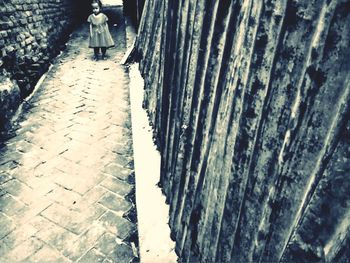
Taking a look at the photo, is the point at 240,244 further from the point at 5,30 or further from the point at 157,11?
the point at 5,30

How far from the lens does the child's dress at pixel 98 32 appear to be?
779 centimetres

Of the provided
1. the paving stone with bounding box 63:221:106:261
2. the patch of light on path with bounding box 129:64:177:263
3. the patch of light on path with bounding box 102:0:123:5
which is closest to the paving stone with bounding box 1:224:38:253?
the paving stone with bounding box 63:221:106:261

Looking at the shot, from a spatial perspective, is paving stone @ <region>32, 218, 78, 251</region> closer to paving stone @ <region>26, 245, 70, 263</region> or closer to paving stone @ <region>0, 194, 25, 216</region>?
paving stone @ <region>26, 245, 70, 263</region>

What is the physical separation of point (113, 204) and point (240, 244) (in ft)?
6.99

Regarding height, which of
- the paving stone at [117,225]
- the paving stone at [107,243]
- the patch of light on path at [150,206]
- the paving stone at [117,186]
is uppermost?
the patch of light on path at [150,206]

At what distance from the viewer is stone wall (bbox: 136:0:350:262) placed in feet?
2.34

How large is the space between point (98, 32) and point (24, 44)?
2726 mm

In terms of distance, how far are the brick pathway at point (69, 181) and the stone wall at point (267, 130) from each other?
142cm

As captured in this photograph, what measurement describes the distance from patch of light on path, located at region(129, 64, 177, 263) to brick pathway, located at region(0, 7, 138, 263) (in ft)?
1.51

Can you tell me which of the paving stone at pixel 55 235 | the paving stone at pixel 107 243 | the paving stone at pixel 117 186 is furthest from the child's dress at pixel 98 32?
the paving stone at pixel 107 243

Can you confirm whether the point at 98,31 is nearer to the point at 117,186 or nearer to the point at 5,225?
the point at 117,186

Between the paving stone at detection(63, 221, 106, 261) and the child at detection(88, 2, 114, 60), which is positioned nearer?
the paving stone at detection(63, 221, 106, 261)

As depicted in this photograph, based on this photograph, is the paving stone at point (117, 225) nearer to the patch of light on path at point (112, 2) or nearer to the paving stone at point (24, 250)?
the paving stone at point (24, 250)

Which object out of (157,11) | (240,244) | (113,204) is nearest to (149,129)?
(113,204)
